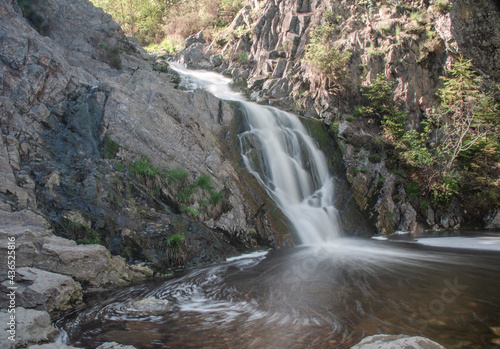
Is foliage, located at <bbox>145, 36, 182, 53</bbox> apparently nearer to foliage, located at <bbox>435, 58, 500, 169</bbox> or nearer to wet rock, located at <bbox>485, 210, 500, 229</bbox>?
foliage, located at <bbox>435, 58, 500, 169</bbox>

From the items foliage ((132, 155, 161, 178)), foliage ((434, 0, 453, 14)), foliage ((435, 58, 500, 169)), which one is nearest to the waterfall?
foliage ((132, 155, 161, 178))

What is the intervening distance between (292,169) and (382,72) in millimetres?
9589

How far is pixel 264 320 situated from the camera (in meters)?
4.47

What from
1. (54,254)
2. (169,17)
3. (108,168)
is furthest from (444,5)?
(169,17)

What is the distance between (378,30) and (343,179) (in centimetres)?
1075

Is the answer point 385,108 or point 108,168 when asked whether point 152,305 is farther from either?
point 385,108

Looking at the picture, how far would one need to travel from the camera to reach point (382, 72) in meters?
17.3

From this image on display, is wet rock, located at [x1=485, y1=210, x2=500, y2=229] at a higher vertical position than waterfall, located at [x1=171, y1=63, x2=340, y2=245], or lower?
lower

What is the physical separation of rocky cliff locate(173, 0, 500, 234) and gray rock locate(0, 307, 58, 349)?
1163 cm

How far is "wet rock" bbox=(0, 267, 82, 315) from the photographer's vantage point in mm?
4434

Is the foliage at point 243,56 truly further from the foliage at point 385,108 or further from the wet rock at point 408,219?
the wet rock at point 408,219

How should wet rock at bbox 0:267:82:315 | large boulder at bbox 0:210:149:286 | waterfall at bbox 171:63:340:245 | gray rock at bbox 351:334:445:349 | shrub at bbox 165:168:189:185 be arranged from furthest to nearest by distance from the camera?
waterfall at bbox 171:63:340:245, shrub at bbox 165:168:189:185, large boulder at bbox 0:210:149:286, wet rock at bbox 0:267:82:315, gray rock at bbox 351:334:445:349

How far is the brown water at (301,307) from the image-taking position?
3908 millimetres

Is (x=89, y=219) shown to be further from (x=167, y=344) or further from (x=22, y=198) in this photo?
(x=167, y=344)
